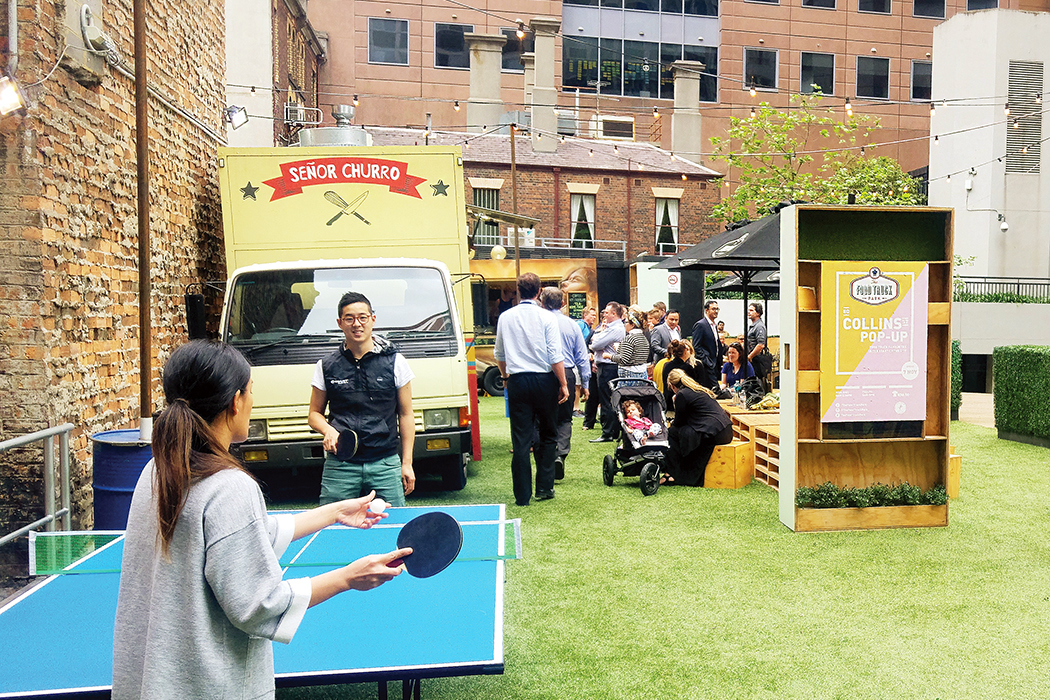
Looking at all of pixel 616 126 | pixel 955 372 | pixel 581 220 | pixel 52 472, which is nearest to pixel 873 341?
pixel 52 472

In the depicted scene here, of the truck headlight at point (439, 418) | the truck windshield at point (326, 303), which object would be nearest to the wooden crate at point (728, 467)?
the truck headlight at point (439, 418)

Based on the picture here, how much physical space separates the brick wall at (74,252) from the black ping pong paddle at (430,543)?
447cm

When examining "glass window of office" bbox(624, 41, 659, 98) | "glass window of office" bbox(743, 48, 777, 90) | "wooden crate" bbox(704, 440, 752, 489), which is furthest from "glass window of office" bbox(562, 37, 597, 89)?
"wooden crate" bbox(704, 440, 752, 489)

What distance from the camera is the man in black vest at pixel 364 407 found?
5070 millimetres

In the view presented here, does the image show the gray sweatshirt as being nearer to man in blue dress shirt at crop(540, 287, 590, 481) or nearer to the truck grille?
the truck grille

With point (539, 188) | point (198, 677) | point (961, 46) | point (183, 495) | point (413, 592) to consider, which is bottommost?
point (413, 592)

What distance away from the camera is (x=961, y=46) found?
89.7 ft

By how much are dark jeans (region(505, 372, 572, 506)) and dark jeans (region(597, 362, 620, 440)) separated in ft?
13.2

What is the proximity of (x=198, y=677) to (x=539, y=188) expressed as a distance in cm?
3082

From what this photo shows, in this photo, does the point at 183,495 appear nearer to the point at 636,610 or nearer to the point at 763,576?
the point at 636,610

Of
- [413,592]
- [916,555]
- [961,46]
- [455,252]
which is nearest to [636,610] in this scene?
[413,592]

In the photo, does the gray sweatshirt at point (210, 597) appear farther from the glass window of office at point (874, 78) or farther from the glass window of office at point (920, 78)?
the glass window of office at point (920, 78)

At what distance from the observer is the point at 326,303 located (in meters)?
8.19

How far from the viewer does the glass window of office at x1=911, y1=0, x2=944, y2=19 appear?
42.3 m
